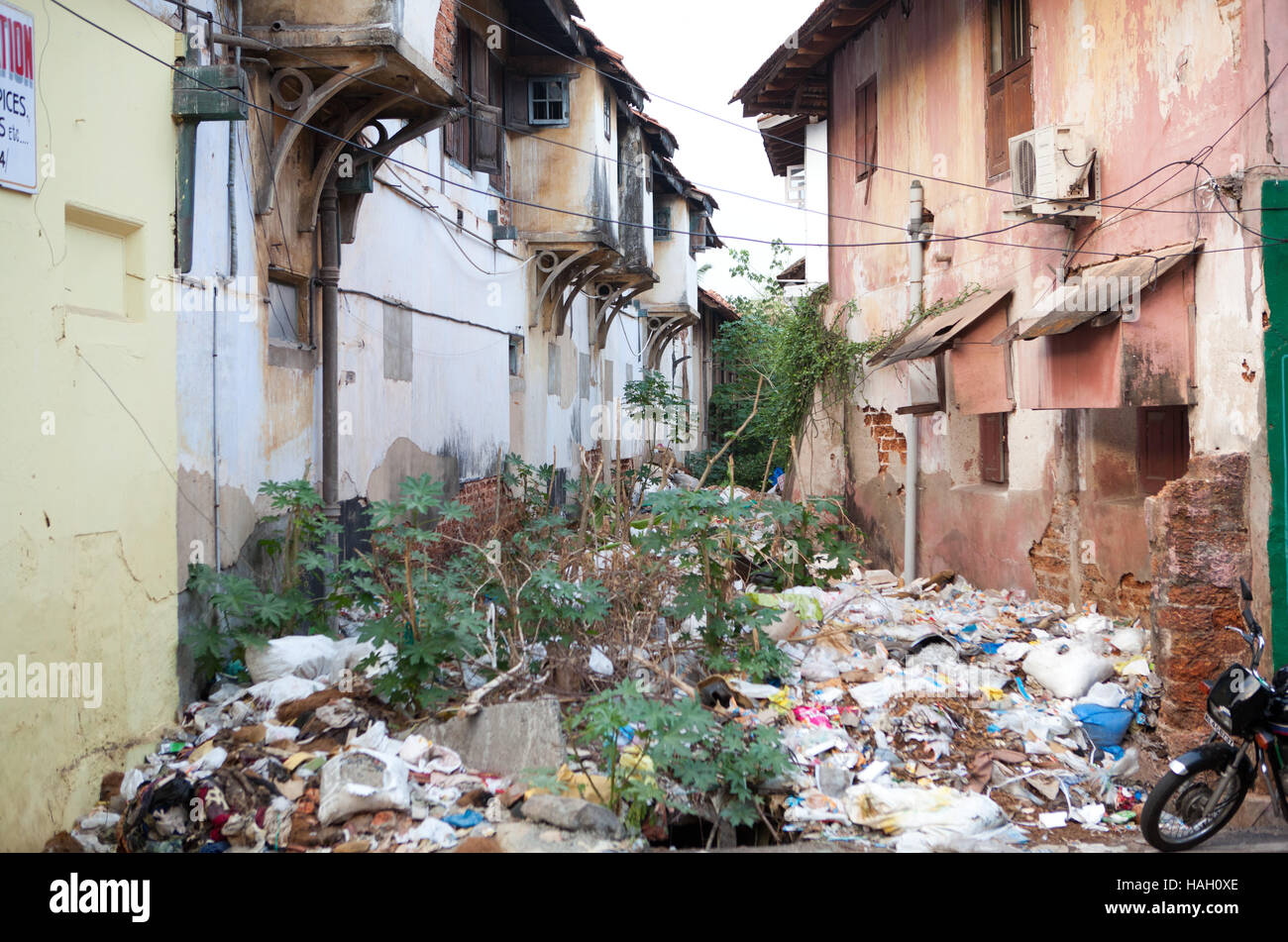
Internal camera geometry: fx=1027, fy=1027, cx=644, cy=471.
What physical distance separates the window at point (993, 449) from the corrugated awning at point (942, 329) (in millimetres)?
1068

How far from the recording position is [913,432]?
1196 centimetres

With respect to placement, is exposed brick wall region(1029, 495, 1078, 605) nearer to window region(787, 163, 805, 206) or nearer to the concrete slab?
the concrete slab

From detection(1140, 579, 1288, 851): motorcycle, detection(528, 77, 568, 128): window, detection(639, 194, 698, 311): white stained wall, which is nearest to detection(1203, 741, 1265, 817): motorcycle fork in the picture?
detection(1140, 579, 1288, 851): motorcycle

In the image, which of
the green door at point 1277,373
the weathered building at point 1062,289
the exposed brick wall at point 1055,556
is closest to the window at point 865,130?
the weathered building at point 1062,289

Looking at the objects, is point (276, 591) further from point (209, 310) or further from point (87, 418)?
point (87, 418)

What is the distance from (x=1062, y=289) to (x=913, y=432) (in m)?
3.64

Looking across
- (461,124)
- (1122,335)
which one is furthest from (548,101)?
(1122,335)

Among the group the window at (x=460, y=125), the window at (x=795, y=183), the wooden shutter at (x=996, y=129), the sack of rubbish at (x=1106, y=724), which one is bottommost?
the sack of rubbish at (x=1106, y=724)

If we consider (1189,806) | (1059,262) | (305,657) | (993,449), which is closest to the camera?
(1189,806)

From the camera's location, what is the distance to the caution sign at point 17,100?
464cm

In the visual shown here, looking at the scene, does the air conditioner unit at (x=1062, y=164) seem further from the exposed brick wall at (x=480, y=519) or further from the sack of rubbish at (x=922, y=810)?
the exposed brick wall at (x=480, y=519)

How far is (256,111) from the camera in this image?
280 inches

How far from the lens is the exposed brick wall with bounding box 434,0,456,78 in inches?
325
